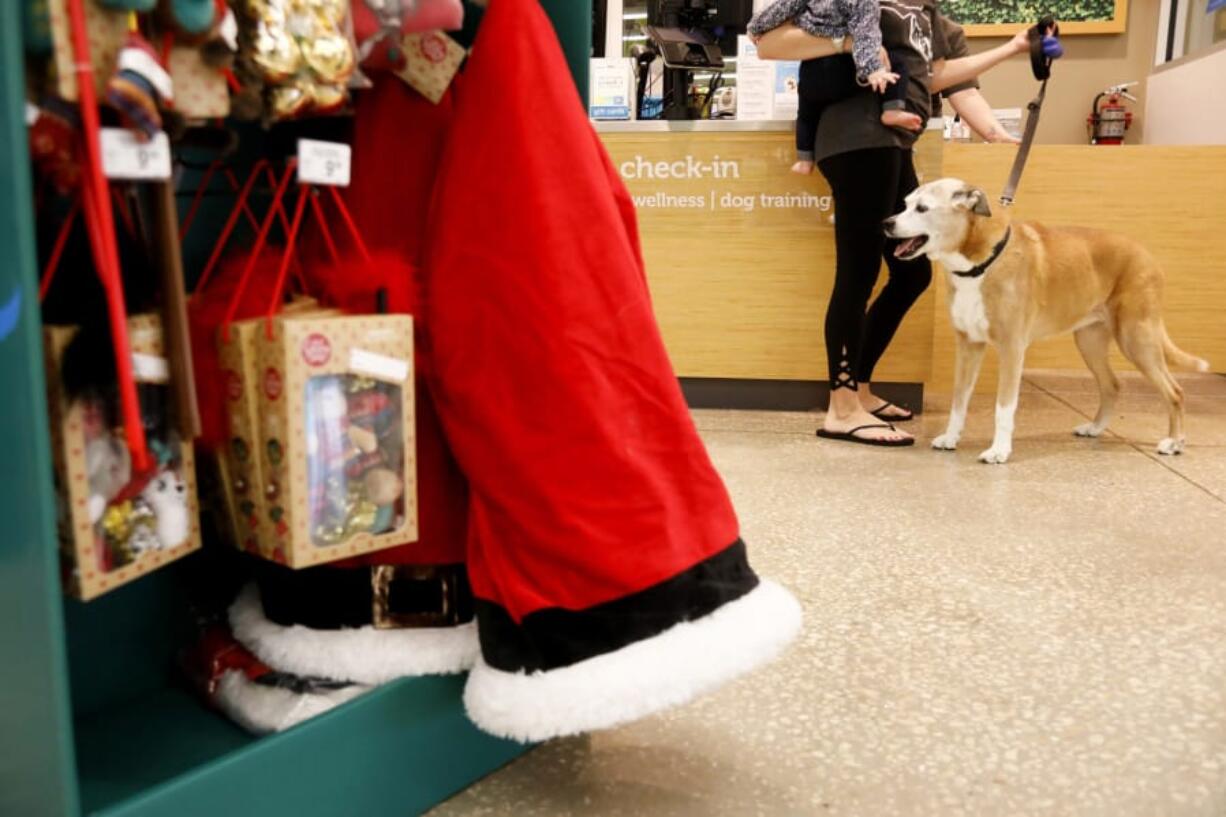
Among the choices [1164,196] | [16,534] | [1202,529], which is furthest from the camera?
[1164,196]

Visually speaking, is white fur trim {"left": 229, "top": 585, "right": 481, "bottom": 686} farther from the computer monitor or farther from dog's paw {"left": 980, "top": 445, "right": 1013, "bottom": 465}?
the computer monitor

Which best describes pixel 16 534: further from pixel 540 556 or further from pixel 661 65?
pixel 661 65

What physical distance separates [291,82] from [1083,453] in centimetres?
252

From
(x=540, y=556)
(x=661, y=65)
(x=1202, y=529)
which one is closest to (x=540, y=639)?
(x=540, y=556)

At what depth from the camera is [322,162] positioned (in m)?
→ 0.79

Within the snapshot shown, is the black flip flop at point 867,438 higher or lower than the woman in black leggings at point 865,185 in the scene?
lower

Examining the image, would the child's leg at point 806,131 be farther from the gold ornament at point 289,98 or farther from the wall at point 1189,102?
the wall at point 1189,102

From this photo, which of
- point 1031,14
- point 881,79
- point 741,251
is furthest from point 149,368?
point 1031,14

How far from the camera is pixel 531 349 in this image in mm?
855

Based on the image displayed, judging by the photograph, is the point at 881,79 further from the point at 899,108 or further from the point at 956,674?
the point at 956,674

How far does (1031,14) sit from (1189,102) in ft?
4.05

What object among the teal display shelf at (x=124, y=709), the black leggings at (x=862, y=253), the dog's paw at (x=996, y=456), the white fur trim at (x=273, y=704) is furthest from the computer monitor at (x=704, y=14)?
the white fur trim at (x=273, y=704)

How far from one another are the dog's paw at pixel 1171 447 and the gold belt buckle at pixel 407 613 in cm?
242

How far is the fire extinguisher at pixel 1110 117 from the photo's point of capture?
571 cm
